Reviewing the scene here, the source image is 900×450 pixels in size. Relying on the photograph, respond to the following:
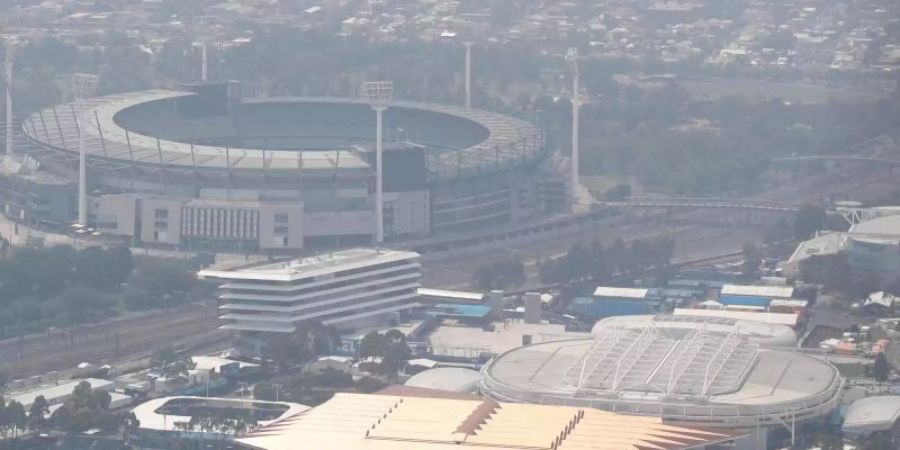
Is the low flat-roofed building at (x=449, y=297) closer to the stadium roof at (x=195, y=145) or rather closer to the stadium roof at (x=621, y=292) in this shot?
the stadium roof at (x=621, y=292)

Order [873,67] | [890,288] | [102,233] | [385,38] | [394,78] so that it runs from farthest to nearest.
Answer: [385,38] → [394,78] → [873,67] → [102,233] → [890,288]

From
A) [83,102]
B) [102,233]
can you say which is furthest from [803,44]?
[102,233]

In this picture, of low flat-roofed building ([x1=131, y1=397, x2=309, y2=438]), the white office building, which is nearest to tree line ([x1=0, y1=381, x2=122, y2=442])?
low flat-roofed building ([x1=131, y1=397, x2=309, y2=438])

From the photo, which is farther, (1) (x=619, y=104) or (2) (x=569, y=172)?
(1) (x=619, y=104)

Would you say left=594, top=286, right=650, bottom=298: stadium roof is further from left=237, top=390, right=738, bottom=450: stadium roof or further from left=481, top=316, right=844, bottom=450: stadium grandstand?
left=237, top=390, right=738, bottom=450: stadium roof

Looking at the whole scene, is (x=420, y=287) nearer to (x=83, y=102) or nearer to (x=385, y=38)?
(x=83, y=102)

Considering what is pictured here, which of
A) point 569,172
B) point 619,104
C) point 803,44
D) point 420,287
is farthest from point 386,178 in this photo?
point 803,44

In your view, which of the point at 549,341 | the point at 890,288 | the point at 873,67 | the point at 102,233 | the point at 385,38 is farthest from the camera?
the point at 385,38
